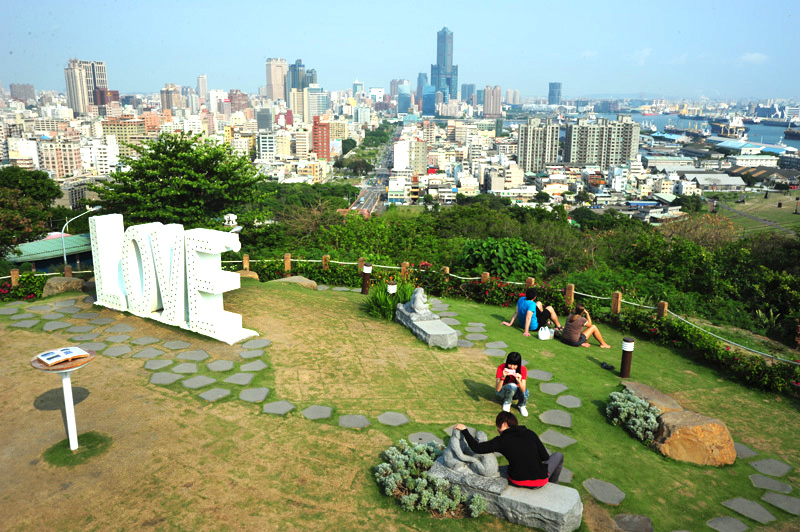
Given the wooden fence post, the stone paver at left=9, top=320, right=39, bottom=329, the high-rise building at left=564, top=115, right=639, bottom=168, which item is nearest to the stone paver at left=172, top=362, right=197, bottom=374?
the stone paver at left=9, top=320, right=39, bottom=329

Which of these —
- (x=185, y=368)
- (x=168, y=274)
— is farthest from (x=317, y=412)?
(x=168, y=274)

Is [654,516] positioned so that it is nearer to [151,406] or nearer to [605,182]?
[151,406]

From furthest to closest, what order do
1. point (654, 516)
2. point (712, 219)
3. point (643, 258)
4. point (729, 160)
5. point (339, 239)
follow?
point (729, 160) < point (712, 219) < point (339, 239) < point (643, 258) < point (654, 516)

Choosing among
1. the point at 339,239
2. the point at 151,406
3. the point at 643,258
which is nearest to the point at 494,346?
the point at 151,406

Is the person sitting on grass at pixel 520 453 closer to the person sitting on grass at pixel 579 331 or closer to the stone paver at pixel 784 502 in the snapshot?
the stone paver at pixel 784 502

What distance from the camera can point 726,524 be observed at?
449 cm

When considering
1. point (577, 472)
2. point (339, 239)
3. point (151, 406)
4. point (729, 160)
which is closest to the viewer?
point (577, 472)

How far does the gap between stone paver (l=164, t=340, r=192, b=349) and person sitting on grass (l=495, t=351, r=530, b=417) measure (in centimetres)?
402

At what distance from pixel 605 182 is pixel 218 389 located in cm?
12558

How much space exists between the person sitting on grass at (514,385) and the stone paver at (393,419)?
3.54 feet

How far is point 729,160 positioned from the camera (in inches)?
5827

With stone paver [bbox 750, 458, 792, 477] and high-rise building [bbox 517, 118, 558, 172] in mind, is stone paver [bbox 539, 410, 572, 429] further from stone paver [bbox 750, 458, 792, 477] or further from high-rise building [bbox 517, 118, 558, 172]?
high-rise building [bbox 517, 118, 558, 172]

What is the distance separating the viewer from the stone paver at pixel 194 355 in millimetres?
6991

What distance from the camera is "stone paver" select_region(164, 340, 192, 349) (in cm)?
732
